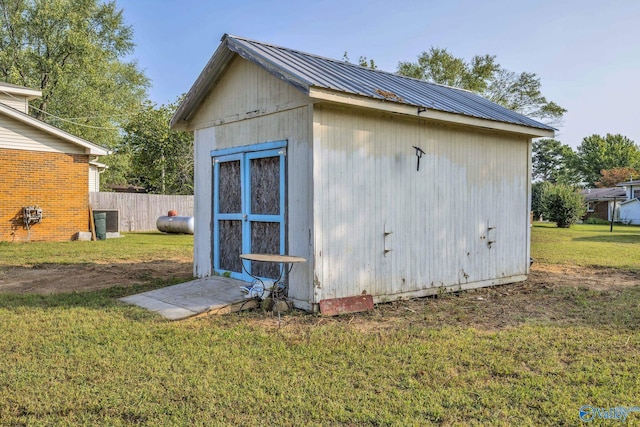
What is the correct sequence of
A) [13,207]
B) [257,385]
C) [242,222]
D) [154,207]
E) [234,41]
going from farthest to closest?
[154,207] → [13,207] → [242,222] → [234,41] → [257,385]

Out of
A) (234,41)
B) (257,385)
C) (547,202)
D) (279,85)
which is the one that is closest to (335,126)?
(279,85)

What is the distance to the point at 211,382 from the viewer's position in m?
3.36

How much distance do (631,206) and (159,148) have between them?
3544 centimetres

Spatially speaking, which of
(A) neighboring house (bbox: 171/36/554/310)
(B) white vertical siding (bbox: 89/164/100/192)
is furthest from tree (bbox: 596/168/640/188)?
(A) neighboring house (bbox: 171/36/554/310)

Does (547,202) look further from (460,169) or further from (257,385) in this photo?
(257,385)

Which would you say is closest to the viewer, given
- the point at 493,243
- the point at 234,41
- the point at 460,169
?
the point at 234,41

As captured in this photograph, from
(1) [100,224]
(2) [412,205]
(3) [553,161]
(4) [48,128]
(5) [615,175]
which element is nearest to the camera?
(2) [412,205]

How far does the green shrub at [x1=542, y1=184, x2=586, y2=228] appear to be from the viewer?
86.7 feet

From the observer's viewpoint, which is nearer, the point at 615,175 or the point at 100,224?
the point at 100,224

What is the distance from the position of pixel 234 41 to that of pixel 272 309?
359cm

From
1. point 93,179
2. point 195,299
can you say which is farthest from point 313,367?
point 93,179

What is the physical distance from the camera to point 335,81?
5723 mm

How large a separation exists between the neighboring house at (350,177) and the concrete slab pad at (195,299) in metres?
0.44

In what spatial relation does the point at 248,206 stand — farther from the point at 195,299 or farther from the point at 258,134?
the point at 195,299
